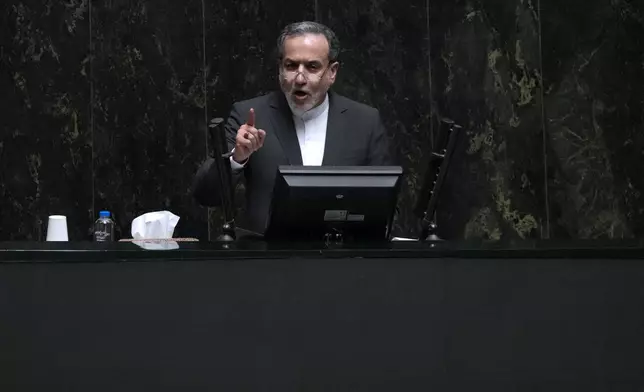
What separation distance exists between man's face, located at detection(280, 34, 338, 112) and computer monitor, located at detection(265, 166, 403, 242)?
100 cm

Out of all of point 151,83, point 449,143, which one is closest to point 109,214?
point 151,83

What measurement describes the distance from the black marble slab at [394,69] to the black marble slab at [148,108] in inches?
27.7

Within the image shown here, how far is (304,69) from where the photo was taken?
3.52 meters

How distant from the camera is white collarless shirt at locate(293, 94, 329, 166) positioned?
3.58 metres

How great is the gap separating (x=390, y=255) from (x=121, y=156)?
2.60 m

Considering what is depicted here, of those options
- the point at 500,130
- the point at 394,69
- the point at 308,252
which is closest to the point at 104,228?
the point at 394,69

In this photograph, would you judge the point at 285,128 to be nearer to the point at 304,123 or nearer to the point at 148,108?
the point at 304,123

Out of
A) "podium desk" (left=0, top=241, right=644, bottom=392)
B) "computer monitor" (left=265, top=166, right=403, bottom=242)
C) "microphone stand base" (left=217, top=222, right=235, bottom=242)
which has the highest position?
"computer monitor" (left=265, top=166, right=403, bottom=242)

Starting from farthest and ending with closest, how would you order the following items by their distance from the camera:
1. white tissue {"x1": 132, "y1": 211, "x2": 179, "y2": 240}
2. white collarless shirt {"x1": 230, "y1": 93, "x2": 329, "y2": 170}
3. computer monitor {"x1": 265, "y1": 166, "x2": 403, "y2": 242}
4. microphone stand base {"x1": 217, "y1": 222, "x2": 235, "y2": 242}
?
white tissue {"x1": 132, "y1": 211, "x2": 179, "y2": 240} → white collarless shirt {"x1": 230, "y1": 93, "x2": 329, "y2": 170} → microphone stand base {"x1": 217, "y1": 222, "x2": 235, "y2": 242} → computer monitor {"x1": 265, "y1": 166, "x2": 403, "y2": 242}

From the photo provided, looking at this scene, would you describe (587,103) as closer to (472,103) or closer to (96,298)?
(472,103)

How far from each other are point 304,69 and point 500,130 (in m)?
1.45

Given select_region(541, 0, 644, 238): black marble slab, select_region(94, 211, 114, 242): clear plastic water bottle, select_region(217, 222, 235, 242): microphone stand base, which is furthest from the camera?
select_region(541, 0, 644, 238): black marble slab

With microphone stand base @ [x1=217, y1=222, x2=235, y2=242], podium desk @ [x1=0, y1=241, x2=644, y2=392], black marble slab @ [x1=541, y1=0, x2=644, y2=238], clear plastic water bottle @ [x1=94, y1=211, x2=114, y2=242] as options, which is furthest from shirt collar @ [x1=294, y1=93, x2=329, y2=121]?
black marble slab @ [x1=541, y1=0, x2=644, y2=238]

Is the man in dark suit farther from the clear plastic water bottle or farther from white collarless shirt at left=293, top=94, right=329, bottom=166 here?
the clear plastic water bottle
